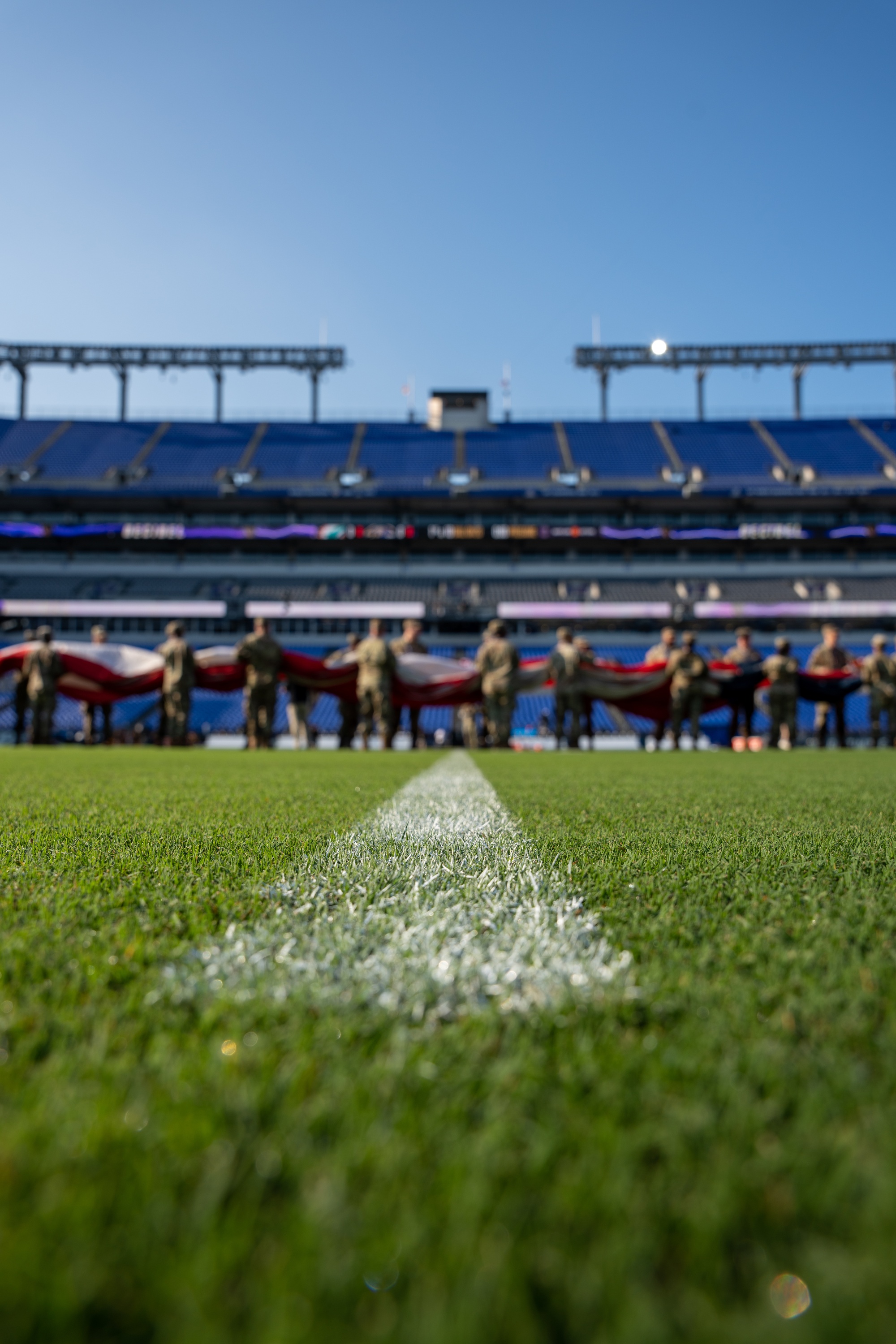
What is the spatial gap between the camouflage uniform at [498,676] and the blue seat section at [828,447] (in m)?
30.9

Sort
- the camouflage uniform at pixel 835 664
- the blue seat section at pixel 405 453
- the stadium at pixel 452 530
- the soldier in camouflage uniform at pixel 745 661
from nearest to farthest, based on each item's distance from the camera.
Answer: the soldier in camouflage uniform at pixel 745 661, the camouflage uniform at pixel 835 664, the stadium at pixel 452 530, the blue seat section at pixel 405 453

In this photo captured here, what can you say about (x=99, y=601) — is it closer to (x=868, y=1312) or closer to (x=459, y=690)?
(x=459, y=690)

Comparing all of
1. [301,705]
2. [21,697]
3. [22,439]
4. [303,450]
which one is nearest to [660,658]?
[301,705]

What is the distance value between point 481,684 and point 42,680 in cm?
589

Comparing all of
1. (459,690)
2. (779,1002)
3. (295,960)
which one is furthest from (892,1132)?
(459,690)

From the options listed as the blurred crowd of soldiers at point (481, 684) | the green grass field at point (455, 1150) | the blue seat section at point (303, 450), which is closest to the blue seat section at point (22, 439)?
the blue seat section at point (303, 450)

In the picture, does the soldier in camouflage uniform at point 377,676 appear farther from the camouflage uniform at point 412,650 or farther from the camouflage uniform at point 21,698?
the camouflage uniform at point 21,698

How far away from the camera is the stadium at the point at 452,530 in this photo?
3300 centimetres

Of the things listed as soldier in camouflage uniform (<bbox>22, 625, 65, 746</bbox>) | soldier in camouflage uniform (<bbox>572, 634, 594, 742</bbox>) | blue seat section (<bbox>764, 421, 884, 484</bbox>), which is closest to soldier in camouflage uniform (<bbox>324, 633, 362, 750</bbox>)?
soldier in camouflage uniform (<bbox>572, 634, 594, 742</bbox>)

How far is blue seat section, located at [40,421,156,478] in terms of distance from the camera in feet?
123

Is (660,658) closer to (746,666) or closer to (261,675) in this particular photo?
(746,666)

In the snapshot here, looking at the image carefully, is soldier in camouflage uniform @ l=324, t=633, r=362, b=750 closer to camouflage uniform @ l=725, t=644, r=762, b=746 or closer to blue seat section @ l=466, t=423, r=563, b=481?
camouflage uniform @ l=725, t=644, r=762, b=746

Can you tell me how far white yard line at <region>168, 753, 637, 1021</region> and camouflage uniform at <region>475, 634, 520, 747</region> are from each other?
9.52 meters

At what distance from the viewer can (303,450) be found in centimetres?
4019
